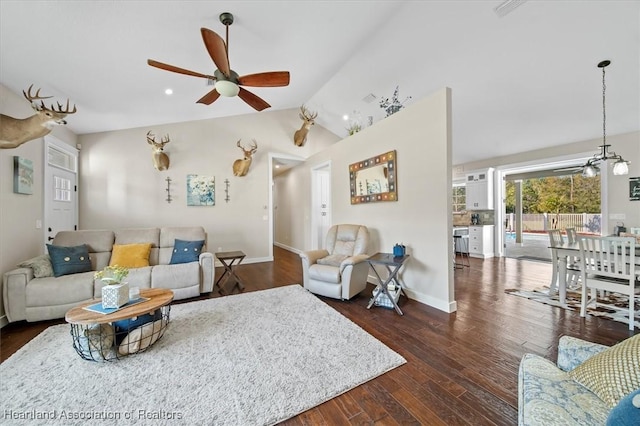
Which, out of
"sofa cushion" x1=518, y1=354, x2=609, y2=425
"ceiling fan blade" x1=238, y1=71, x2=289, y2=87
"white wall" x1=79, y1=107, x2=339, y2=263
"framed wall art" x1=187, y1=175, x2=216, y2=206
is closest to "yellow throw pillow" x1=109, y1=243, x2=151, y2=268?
"white wall" x1=79, y1=107, x2=339, y2=263

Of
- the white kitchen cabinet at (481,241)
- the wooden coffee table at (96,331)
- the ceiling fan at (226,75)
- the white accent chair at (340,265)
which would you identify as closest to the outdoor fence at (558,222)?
the white kitchen cabinet at (481,241)

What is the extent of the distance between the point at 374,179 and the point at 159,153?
14.2 ft

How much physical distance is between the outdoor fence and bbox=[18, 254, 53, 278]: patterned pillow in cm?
982

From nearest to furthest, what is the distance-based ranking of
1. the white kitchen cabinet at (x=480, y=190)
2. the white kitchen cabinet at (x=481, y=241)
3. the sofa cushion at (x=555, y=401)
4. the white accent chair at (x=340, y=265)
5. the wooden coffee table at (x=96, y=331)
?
the sofa cushion at (x=555, y=401) < the wooden coffee table at (x=96, y=331) < the white accent chair at (x=340, y=265) < the white kitchen cabinet at (x=481, y=241) < the white kitchen cabinet at (x=480, y=190)

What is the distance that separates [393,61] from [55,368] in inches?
211

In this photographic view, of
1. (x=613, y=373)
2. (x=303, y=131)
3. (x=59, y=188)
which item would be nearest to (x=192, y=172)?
(x=59, y=188)

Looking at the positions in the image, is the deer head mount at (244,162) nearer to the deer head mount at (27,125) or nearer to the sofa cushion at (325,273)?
the deer head mount at (27,125)

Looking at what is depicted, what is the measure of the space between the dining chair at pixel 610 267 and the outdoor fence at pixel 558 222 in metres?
5.07

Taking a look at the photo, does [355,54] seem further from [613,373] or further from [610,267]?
[613,373]

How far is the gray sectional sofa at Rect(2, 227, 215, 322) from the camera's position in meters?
2.72

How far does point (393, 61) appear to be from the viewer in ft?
13.1

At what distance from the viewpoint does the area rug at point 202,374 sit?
150 centimetres

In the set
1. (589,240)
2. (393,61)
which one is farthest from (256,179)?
(589,240)

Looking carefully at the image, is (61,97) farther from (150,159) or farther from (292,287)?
(292,287)
